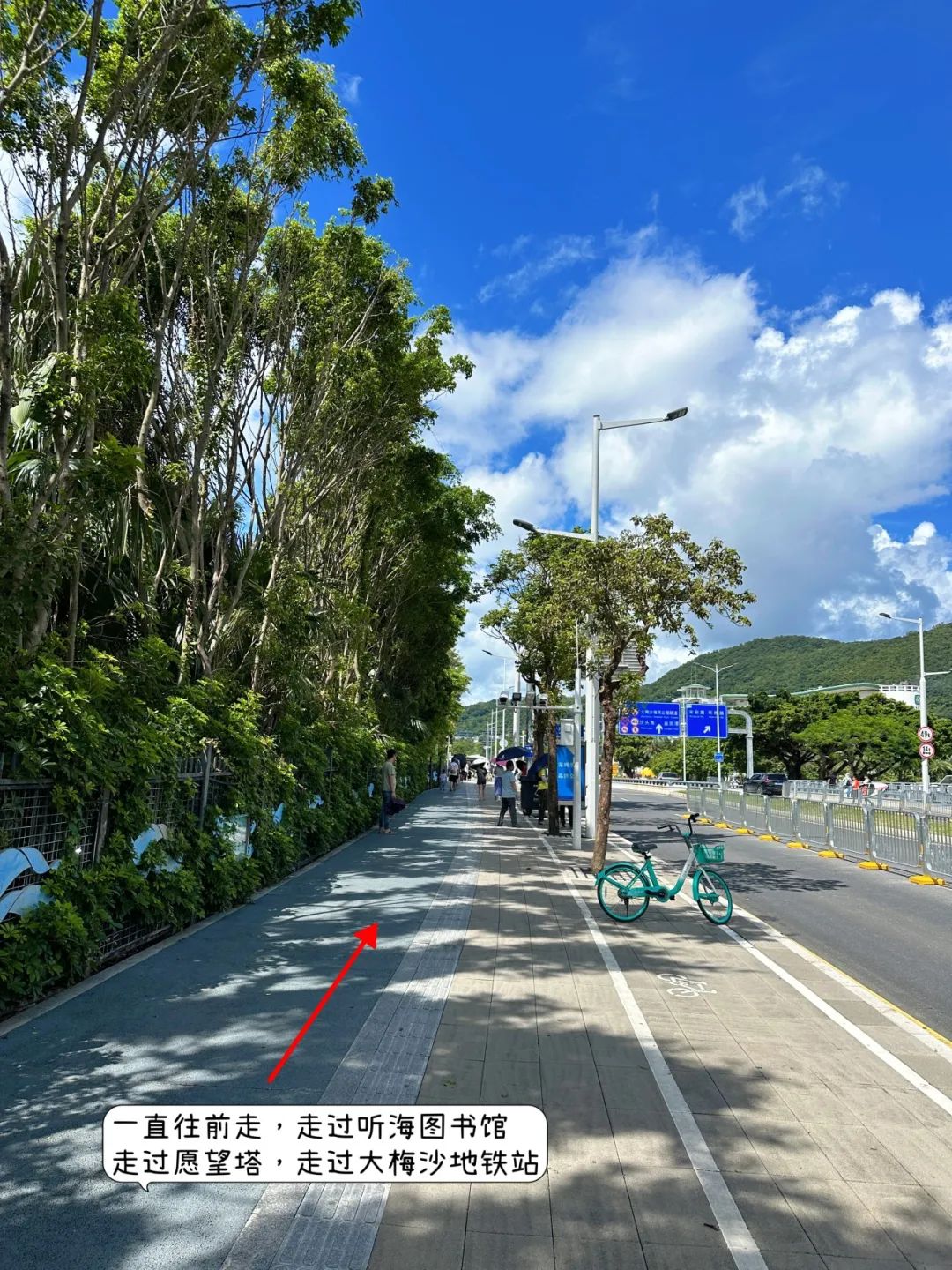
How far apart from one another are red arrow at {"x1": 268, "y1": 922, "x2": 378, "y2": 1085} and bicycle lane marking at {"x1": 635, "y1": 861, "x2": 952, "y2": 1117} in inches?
141

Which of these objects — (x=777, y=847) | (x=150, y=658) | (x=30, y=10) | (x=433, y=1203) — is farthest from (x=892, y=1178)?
(x=777, y=847)

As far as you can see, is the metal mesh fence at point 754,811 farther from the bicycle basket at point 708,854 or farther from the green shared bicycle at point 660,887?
the bicycle basket at point 708,854

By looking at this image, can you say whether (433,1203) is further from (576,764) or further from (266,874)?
(576,764)

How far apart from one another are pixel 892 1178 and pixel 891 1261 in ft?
2.52

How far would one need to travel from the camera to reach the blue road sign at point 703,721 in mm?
40719

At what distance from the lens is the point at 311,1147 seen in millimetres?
3756

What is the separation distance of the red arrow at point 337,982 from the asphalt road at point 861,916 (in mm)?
4353

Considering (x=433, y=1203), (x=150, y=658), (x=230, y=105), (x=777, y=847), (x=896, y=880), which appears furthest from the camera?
(x=777, y=847)

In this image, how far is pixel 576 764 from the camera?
17062 mm

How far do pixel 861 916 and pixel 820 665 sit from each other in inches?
4498

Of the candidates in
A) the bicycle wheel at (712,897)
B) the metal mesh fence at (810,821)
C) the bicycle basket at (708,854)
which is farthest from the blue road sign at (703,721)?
the bicycle basket at (708,854)

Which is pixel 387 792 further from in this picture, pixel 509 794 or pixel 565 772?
pixel 509 794

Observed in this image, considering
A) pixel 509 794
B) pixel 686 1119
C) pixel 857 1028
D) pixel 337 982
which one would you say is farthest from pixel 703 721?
pixel 686 1119

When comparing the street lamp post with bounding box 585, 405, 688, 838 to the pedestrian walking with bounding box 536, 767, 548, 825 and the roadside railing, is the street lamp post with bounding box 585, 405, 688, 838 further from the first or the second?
the roadside railing
